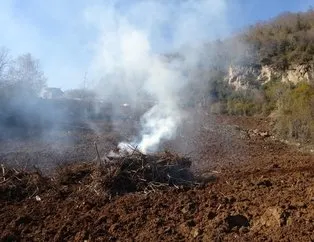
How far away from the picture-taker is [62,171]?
8539 mm

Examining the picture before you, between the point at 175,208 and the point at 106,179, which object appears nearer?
the point at 175,208

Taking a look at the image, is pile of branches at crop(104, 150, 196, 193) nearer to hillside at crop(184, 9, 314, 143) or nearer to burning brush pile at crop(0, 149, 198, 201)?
burning brush pile at crop(0, 149, 198, 201)

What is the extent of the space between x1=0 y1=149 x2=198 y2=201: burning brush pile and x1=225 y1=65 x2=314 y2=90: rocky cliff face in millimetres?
15382

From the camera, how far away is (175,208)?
6.83m

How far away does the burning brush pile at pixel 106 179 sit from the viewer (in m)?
7.91

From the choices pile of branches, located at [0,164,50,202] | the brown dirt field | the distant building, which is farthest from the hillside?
the distant building

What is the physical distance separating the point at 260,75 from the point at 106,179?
1901 cm

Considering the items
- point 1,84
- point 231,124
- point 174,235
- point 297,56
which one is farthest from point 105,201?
point 1,84

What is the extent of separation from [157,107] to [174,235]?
1233 cm

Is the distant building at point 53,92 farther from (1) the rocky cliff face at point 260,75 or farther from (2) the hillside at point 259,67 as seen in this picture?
(1) the rocky cliff face at point 260,75

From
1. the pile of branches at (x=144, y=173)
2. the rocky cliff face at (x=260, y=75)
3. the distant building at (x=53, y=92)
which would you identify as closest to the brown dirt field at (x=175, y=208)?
the pile of branches at (x=144, y=173)

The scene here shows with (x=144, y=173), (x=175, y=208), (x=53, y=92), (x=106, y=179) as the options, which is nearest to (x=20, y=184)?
(x=106, y=179)

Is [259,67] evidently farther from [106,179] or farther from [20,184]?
[20,184]

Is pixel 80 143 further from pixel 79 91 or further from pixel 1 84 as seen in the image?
pixel 79 91
